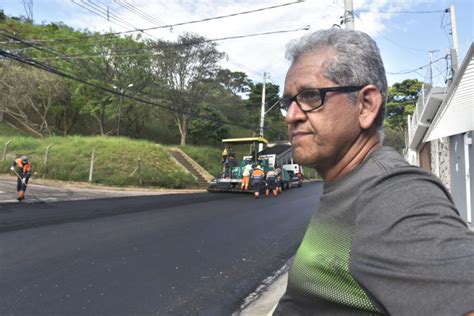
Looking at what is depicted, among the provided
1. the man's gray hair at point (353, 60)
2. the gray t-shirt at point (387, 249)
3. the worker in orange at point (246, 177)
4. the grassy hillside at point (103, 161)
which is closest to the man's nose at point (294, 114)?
the man's gray hair at point (353, 60)

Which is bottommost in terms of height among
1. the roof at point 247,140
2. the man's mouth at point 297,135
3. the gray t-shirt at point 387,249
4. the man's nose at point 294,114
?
the gray t-shirt at point 387,249

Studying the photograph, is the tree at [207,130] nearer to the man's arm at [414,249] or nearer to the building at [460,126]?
the building at [460,126]

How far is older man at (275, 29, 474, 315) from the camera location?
837 mm

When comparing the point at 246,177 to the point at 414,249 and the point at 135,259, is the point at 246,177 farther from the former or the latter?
the point at 414,249

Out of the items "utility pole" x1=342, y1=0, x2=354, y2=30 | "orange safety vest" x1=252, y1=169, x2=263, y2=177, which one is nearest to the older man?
"utility pole" x1=342, y1=0, x2=354, y2=30

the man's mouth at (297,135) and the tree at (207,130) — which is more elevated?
the tree at (207,130)

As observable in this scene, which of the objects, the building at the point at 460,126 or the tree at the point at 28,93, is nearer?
the building at the point at 460,126

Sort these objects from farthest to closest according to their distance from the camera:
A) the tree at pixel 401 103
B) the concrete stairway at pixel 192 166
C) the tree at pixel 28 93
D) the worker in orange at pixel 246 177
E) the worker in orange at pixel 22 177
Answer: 1. the tree at pixel 401 103
2. the tree at pixel 28 93
3. the concrete stairway at pixel 192 166
4. the worker in orange at pixel 246 177
5. the worker in orange at pixel 22 177

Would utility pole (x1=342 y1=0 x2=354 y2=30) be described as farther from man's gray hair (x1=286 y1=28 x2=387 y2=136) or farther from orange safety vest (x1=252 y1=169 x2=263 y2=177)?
orange safety vest (x1=252 y1=169 x2=263 y2=177)

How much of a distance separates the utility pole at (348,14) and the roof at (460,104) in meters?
3.15

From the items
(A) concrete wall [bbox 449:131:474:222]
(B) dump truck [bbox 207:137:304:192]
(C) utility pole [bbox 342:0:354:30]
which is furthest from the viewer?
(B) dump truck [bbox 207:137:304:192]

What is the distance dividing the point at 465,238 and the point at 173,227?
8799 millimetres

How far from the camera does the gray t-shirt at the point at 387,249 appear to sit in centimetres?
82

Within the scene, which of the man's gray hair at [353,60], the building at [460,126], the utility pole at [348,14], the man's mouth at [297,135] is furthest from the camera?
the utility pole at [348,14]
